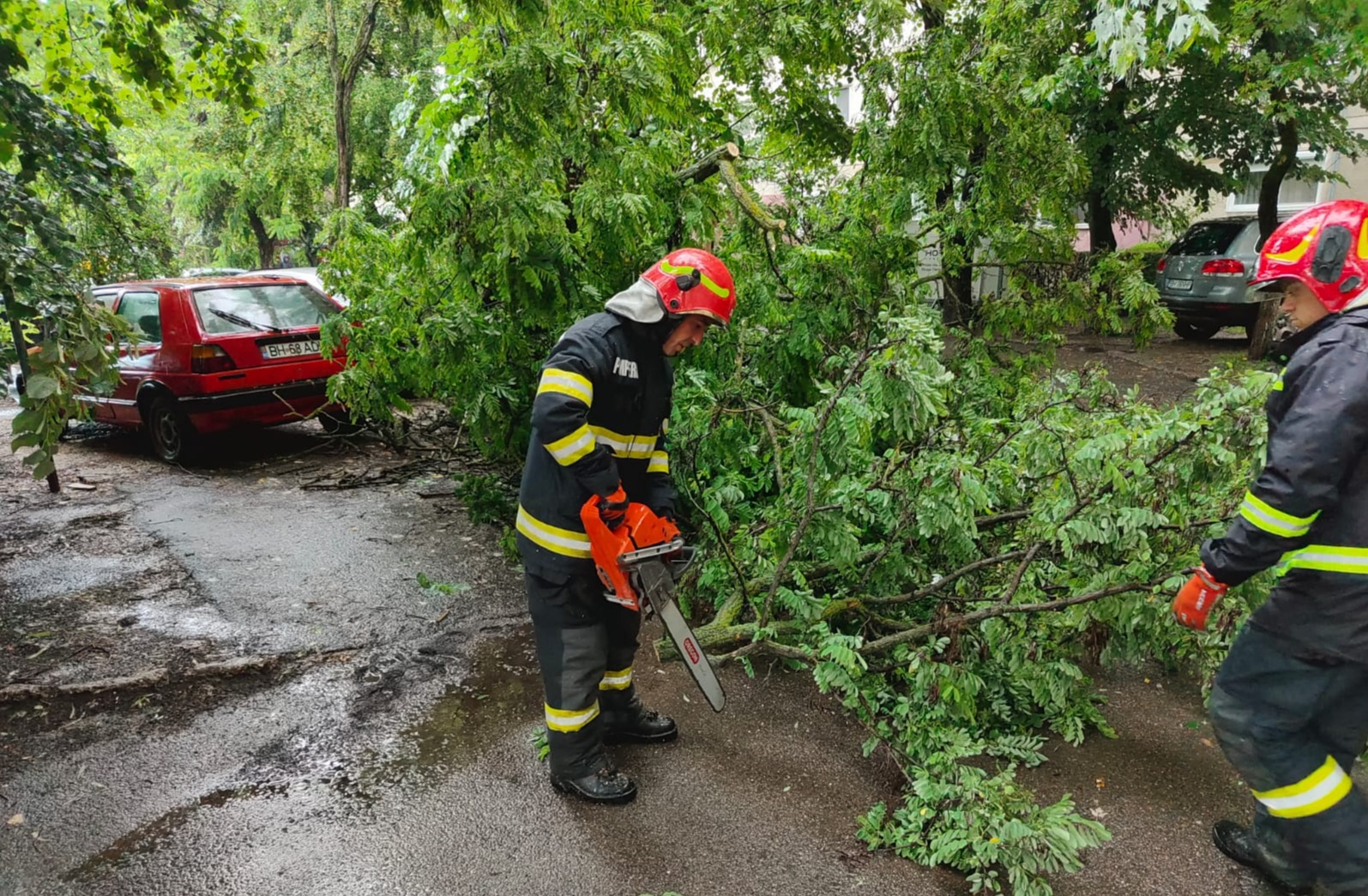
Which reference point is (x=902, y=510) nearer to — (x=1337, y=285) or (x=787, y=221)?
(x=1337, y=285)

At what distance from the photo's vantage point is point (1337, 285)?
6.86 feet

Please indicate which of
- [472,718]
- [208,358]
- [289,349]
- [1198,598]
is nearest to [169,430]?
[208,358]

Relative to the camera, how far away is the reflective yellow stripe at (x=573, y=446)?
2.50 metres

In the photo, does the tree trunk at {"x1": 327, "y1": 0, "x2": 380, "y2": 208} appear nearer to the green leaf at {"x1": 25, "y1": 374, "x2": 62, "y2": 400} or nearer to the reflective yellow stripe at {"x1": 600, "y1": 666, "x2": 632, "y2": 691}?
the green leaf at {"x1": 25, "y1": 374, "x2": 62, "y2": 400}

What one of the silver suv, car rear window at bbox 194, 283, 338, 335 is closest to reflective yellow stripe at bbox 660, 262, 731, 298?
car rear window at bbox 194, 283, 338, 335

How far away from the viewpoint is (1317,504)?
6.47ft

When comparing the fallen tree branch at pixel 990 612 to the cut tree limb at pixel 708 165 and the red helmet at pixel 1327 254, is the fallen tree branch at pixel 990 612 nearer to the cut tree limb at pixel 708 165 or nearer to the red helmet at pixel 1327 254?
the red helmet at pixel 1327 254

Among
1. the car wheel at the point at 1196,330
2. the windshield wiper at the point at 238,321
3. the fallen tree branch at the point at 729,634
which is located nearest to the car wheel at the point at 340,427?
the windshield wiper at the point at 238,321

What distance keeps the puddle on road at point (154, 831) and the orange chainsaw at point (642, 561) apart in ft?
4.59

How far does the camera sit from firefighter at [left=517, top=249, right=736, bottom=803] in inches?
102

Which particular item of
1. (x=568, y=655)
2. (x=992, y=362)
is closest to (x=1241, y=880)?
(x=568, y=655)

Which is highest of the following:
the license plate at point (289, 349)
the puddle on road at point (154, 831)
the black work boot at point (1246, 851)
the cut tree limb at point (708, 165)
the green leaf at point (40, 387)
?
the cut tree limb at point (708, 165)

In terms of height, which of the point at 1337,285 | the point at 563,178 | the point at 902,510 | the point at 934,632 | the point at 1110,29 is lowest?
the point at 934,632

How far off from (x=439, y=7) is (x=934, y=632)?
3163 millimetres
